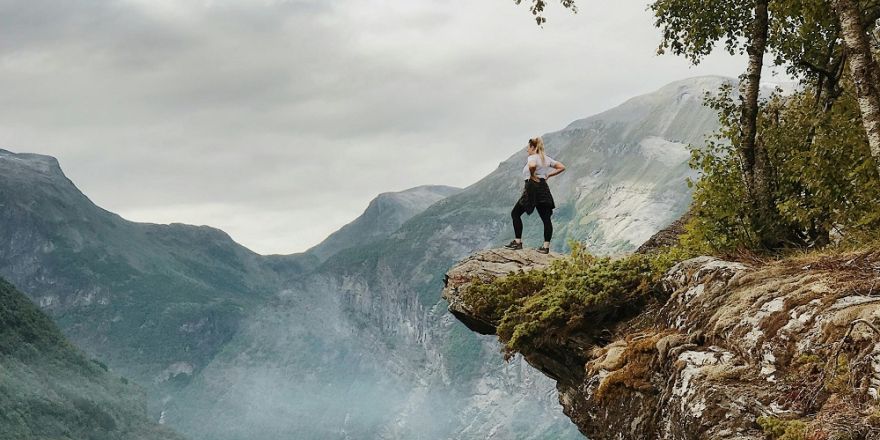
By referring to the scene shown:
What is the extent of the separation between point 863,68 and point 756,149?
3311 millimetres

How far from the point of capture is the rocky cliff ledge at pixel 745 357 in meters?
6.80

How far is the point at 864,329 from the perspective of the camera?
6988 mm

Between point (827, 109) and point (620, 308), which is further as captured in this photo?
point (827, 109)

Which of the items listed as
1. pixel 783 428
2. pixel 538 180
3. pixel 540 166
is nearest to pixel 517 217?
pixel 538 180

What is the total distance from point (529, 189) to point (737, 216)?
6.63 meters

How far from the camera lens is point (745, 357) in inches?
331

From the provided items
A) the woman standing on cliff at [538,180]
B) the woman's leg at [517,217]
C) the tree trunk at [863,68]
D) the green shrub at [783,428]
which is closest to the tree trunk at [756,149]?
the tree trunk at [863,68]

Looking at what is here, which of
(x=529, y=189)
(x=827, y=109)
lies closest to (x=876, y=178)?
(x=827, y=109)

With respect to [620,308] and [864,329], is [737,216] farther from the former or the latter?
[864,329]

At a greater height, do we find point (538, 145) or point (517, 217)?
point (538, 145)

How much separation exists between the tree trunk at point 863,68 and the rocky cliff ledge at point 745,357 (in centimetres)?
194

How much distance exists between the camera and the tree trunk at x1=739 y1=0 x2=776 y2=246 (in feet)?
42.4

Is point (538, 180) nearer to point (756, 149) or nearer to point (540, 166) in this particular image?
point (540, 166)

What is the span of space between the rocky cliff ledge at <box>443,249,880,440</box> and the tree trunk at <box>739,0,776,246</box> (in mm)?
2117
